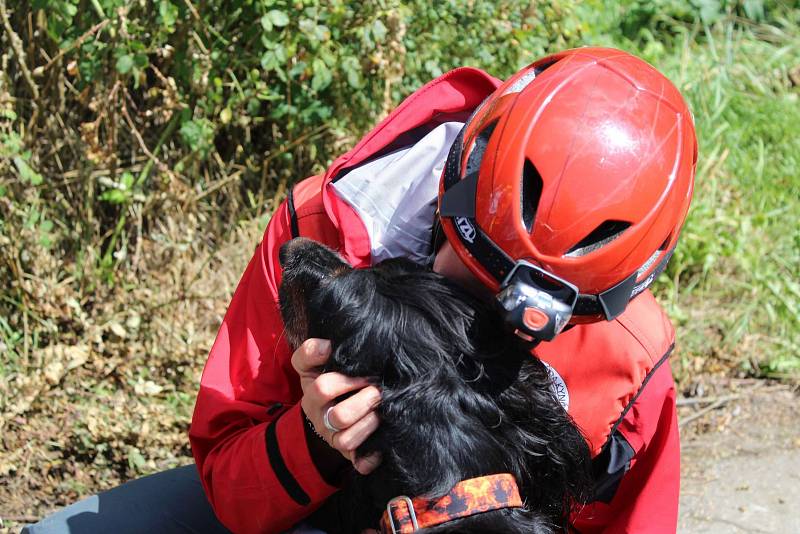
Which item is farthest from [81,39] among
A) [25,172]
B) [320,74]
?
[320,74]

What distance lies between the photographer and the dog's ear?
1.83 meters

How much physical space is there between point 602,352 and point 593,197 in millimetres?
455

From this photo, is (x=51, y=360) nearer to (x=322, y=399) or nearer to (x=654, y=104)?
(x=322, y=399)

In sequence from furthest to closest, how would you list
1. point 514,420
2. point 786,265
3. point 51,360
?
point 786,265, point 51,360, point 514,420

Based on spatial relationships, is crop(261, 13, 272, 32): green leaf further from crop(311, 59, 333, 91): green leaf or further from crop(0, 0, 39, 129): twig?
crop(0, 0, 39, 129): twig

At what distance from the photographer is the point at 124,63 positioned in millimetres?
3379

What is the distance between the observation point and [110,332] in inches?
144

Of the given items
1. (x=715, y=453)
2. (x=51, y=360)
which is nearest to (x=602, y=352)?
(x=715, y=453)

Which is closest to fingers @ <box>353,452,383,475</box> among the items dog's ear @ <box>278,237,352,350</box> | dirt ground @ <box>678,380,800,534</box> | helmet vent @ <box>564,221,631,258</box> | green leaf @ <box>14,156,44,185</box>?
dog's ear @ <box>278,237,352,350</box>

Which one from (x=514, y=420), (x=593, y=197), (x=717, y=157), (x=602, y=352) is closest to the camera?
(x=593, y=197)

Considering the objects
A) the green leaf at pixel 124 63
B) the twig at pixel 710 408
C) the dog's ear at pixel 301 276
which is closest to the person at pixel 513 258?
the dog's ear at pixel 301 276

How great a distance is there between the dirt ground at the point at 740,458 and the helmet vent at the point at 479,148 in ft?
6.99

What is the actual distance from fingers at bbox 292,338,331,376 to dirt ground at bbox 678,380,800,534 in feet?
A: 6.91

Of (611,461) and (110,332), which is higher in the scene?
(611,461)
